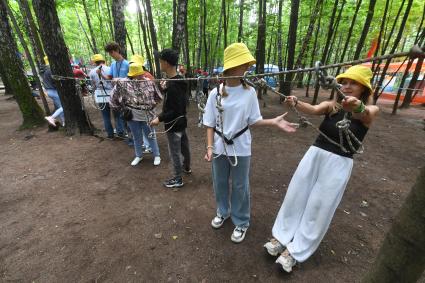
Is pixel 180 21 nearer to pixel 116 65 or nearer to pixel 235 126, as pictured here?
pixel 116 65

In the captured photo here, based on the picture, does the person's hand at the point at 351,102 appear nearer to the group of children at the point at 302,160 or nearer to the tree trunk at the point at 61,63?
the group of children at the point at 302,160

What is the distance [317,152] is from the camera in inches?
87.4

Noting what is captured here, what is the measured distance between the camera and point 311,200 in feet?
7.39

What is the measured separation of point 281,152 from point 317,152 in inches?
140

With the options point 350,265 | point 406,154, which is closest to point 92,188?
point 350,265

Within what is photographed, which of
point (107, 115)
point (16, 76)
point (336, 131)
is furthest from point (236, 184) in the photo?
point (16, 76)

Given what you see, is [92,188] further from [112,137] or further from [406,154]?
[406,154]

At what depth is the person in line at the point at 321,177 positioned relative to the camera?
195 centimetres

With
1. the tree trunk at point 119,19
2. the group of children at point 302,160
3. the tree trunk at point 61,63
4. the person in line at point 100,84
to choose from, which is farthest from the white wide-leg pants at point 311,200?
the tree trunk at point 119,19

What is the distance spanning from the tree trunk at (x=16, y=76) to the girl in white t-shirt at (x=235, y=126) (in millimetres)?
7389

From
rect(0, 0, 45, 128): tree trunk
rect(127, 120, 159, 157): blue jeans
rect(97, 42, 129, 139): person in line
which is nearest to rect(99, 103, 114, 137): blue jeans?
rect(97, 42, 129, 139): person in line

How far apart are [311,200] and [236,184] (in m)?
0.81

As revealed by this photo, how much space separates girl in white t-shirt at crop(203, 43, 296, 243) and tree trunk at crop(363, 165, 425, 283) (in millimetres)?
1124

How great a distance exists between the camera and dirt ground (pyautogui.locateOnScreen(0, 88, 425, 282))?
2520 mm
